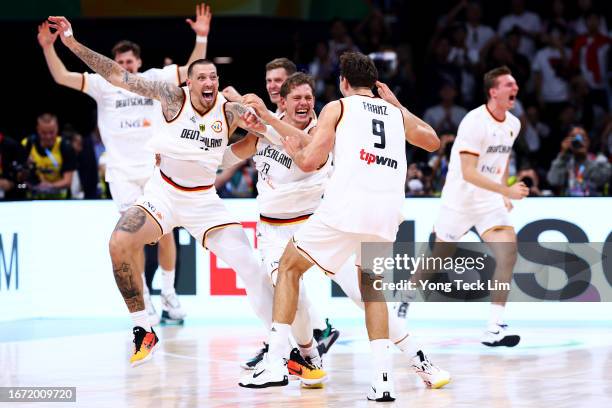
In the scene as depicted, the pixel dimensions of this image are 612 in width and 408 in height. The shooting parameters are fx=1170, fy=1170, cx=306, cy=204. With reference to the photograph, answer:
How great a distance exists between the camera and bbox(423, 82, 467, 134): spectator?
1612cm

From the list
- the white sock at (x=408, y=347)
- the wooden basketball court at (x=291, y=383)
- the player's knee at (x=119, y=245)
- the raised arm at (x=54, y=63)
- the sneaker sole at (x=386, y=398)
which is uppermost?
the raised arm at (x=54, y=63)

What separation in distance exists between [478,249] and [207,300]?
3045mm

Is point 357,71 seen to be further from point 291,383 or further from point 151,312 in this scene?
point 151,312

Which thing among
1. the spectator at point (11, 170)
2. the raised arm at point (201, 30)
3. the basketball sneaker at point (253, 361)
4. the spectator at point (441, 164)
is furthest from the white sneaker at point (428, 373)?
the spectator at point (11, 170)

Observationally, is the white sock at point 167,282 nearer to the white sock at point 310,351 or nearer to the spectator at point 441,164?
the spectator at point 441,164

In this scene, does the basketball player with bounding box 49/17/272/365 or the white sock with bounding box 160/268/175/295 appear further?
the white sock with bounding box 160/268/175/295

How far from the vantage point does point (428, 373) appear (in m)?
8.47

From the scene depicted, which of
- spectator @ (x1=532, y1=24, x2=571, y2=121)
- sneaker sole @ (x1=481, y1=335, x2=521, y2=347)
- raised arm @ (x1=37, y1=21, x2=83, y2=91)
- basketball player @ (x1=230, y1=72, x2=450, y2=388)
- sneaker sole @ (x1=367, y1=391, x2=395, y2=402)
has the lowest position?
sneaker sole @ (x1=367, y1=391, x2=395, y2=402)

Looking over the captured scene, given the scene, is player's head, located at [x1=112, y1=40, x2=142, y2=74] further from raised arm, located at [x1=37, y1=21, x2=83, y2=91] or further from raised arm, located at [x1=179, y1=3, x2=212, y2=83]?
raised arm, located at [x1=179, y1=3, x2=212, y2=83]

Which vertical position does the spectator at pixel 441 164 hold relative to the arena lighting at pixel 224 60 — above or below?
below

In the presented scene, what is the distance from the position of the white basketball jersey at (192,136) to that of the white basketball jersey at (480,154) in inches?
104

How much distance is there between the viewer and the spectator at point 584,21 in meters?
17.8

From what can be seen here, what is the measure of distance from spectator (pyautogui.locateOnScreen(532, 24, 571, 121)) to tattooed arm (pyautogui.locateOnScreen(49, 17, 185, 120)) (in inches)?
360

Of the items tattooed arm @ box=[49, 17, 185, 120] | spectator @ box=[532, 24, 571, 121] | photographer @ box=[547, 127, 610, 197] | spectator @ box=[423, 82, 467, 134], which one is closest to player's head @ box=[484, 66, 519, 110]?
photographer @ box=[547, 127, 610, 197]
